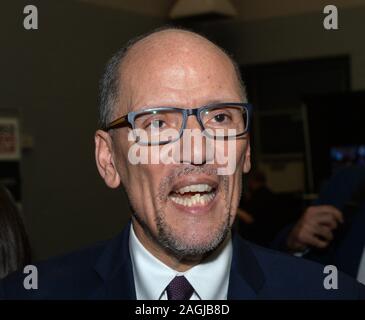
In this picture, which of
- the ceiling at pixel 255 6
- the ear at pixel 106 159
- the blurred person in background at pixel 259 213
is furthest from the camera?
the ceiling at pixel 255 6

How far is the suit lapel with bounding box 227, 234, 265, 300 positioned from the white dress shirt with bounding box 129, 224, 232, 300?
0.02m

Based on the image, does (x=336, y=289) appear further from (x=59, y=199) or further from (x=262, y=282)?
(x=59, y=199)

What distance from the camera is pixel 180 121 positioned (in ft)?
3.04

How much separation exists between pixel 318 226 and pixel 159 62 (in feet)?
2.35

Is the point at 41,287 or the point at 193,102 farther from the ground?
the point at 193,102

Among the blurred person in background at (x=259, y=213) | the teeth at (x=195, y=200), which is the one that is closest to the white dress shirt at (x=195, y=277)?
the teeth at (x=195, y=200)

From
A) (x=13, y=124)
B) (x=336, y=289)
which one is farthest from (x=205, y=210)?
(x=13, y=124)

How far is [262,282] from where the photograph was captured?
3.23ft

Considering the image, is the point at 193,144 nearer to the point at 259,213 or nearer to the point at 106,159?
the point at 106,159

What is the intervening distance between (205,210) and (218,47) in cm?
28

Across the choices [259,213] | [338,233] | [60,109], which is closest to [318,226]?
[338,233]

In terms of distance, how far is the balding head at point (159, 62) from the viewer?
971 millimetres

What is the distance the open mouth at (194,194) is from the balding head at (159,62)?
0.15m

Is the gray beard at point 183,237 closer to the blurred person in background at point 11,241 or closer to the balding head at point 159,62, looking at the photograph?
the balding head at point 159,62
